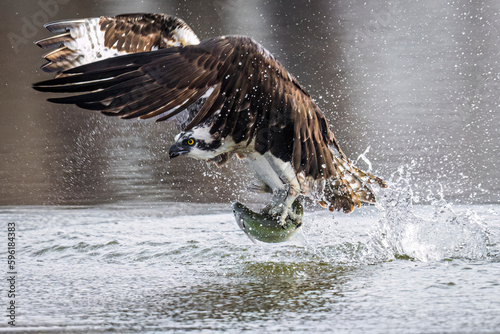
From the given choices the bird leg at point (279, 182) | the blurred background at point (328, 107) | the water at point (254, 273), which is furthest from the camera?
the blurred background at point (328, 107)

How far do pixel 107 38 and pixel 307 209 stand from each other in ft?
6.64

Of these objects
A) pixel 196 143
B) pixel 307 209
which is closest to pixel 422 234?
pixel 307 209

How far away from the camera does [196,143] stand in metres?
4.07

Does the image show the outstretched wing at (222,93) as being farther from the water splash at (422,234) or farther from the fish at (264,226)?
the water splash at (422,234)

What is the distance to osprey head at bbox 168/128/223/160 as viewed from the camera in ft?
13.3

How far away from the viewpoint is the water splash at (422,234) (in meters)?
4.39

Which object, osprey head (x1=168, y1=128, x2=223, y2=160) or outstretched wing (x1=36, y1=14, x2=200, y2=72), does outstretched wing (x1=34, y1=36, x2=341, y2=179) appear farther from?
outstretched wing (x1=36, y1=14, x2=200, y2=72)

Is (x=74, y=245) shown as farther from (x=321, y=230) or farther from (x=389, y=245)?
(x=389, y=245)

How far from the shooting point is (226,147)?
409 centimetres

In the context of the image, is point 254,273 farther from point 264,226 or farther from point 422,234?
point 422,234

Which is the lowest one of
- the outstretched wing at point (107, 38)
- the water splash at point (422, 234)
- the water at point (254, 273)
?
the water at point (254, 273)

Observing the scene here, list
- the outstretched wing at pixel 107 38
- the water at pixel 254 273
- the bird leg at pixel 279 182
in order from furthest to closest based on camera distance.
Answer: the outstretched wing at pixel 107 38
the bird leg at pixel 279 182
the water at pixel 254 273

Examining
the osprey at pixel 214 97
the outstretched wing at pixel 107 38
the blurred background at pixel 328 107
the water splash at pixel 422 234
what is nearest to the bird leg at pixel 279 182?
the osprey at pixel 214 97

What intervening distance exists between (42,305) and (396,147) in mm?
4687
